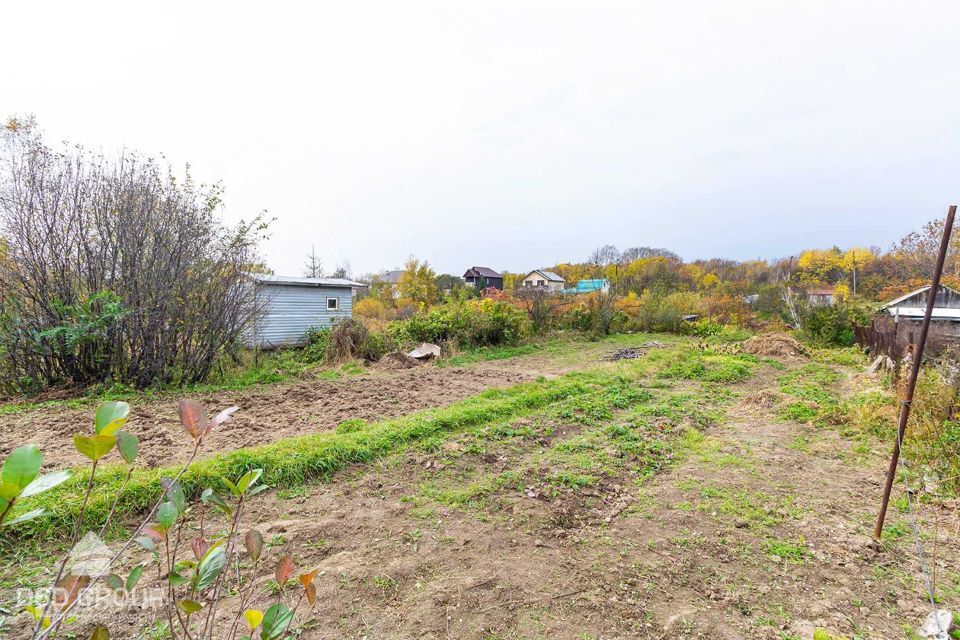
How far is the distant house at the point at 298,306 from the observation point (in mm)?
12812

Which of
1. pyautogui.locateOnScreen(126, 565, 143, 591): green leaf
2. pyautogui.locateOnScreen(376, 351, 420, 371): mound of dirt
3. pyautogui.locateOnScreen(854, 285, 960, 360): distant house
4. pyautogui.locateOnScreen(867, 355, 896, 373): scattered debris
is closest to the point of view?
pyautogui.locateOnScreen(126, 565, 143, 591): green leaf

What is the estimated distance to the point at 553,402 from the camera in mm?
6605

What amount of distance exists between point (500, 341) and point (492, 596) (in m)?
11.7

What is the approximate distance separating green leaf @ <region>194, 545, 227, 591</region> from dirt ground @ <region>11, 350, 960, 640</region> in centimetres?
152

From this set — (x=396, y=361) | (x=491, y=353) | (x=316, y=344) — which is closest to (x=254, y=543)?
(x=396, y=361)

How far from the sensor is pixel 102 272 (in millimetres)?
7023

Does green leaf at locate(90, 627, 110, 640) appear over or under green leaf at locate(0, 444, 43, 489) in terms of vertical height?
under

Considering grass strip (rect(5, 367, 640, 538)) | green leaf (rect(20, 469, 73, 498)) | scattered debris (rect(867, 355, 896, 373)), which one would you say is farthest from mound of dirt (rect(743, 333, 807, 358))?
green leaf (rect(20, 469, 73, 498))

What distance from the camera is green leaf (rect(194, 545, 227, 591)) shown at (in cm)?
91

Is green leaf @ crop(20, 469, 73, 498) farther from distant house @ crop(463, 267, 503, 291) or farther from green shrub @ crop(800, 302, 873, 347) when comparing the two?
distant house @ crop(463, 267, 503, 291)

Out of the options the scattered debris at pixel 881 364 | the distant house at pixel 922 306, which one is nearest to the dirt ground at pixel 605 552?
the scattered debris at pixel 881 364

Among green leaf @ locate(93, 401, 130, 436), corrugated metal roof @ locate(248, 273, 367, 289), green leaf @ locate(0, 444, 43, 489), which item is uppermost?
corrugated metal roof @ locate(248, 273, 367, 289)

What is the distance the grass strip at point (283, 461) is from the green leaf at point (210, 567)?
1535 mm

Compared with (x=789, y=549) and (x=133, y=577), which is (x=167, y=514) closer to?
(x=133, y=577)
